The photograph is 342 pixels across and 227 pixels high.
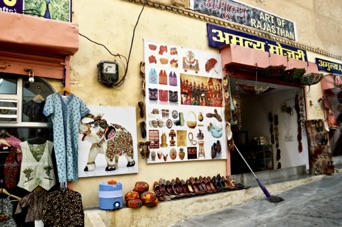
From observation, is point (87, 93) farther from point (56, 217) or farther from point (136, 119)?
point (56, 217)

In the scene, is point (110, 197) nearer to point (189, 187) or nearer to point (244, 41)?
point (189, 187)

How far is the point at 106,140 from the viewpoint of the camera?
4.82m

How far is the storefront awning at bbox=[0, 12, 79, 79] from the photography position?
3.92 meters

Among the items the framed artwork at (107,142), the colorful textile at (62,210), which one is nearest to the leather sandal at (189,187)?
the framed artwork at (107,142)

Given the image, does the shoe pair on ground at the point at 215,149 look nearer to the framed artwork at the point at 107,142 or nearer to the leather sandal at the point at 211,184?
the leather sandal at the point at 211,184

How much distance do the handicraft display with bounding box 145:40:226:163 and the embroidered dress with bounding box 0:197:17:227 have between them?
2.29 m

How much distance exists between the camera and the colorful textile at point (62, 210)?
4.00 m

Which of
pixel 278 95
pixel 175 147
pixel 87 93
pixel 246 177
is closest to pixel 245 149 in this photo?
pixel 278 95

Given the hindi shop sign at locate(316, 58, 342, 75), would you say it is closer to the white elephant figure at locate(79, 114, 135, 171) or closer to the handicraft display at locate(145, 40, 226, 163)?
the handicraft display at locate(145, 40, 226, 163)

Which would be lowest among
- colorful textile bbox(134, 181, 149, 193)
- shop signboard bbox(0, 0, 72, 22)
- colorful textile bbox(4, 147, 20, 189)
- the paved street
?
the paved street

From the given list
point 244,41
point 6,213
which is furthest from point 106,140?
point 244,41

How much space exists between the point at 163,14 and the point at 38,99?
2.99 m

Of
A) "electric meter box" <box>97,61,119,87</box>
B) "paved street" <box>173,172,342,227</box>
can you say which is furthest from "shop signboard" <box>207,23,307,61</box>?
"paved street" <box>173,172,342,227</box>

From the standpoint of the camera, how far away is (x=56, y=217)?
4.00m
